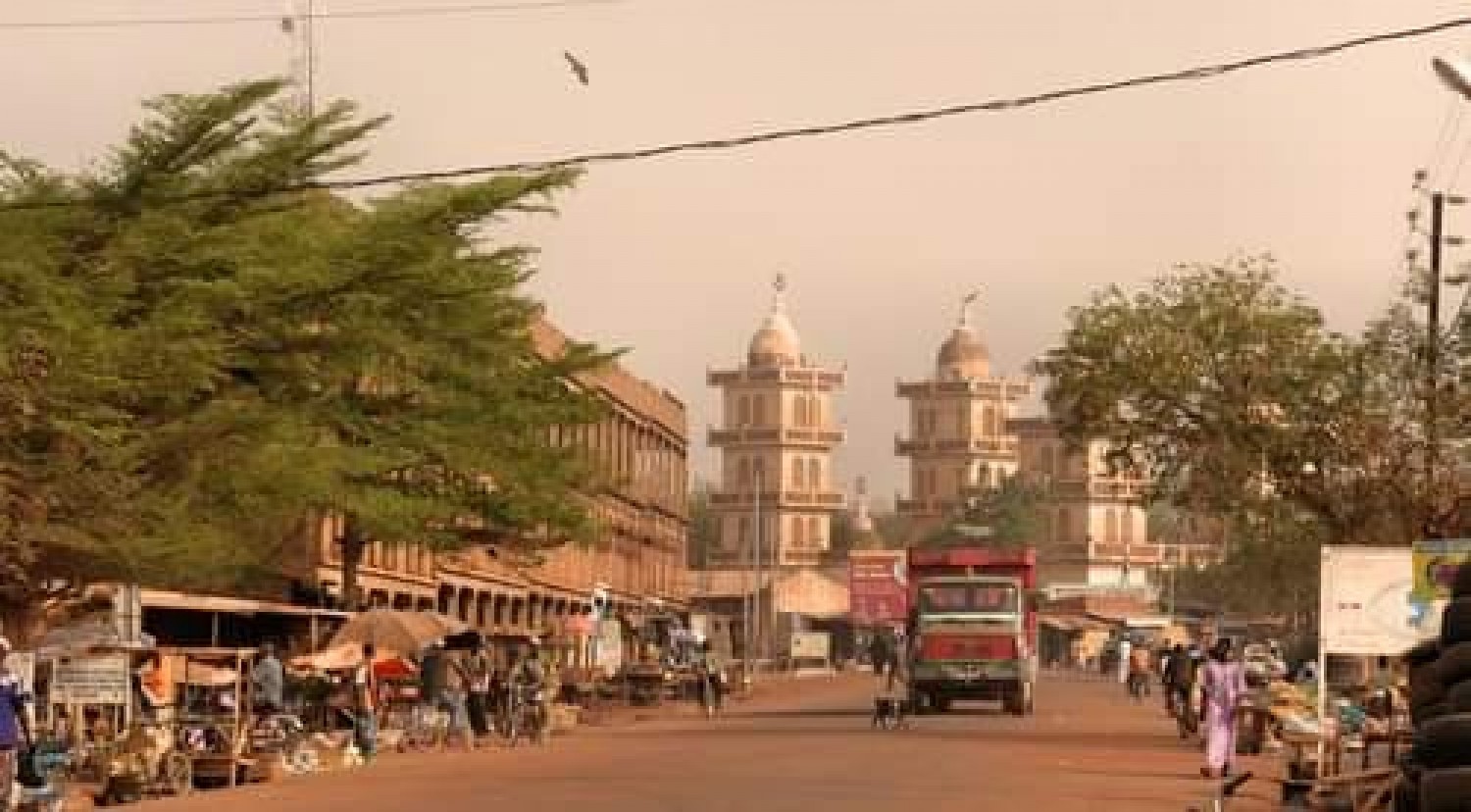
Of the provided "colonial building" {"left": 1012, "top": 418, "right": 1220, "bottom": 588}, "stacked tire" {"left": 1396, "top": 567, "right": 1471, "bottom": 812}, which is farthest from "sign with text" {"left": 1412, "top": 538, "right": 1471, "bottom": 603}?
"colonial building" {"left": 1012, "top": 418, "right": 1220, "bottom": 588}

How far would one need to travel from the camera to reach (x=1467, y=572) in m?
14.7

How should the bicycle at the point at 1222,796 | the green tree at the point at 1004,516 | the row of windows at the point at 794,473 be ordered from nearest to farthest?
the bicycle at the point at 1222,796, the green tree at the point at 1004,516, the row of windows at the point at 794,473

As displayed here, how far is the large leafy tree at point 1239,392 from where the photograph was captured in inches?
1928

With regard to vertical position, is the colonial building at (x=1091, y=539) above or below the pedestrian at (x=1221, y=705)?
above

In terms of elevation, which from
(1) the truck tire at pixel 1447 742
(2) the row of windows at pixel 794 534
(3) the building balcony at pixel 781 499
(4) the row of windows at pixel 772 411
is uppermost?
(4) the row of windows at pixel 772 411

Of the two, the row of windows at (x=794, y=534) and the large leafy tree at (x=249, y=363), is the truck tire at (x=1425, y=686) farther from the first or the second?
the row of windows at (x=794, y=534)

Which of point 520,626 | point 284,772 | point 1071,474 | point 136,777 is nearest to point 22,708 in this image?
point 136,777

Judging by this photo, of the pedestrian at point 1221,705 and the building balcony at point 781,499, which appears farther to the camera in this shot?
the building balcony at point 781,499

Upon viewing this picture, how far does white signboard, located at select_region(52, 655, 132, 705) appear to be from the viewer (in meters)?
29.5

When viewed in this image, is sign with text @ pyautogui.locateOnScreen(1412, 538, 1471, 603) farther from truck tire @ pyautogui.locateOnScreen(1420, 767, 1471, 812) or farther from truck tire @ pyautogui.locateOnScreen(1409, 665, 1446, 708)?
truck tire @ pyautogui.locateOnScreen(1420, 767, 1471, 812)

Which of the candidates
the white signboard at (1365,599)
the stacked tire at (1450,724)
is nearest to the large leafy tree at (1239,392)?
the white signboard at (1365,599)

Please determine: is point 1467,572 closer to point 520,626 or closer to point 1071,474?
point 520,626

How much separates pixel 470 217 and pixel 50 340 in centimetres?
1390

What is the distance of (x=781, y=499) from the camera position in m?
185
